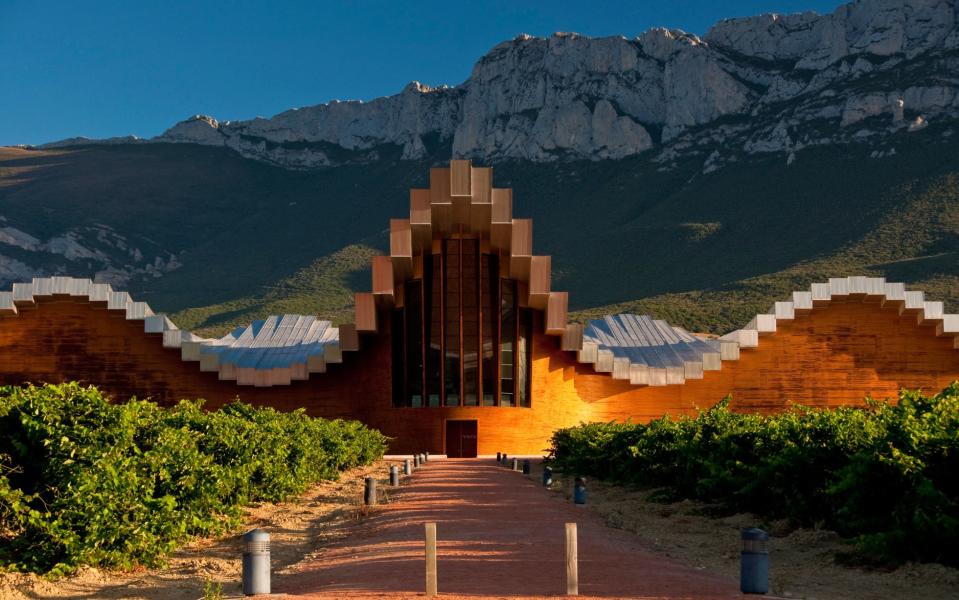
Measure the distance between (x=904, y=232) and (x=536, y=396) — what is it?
48.9 metres

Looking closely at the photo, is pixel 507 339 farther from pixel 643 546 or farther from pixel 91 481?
pixel 91 481

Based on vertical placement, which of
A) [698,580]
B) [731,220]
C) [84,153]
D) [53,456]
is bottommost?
[698,580]

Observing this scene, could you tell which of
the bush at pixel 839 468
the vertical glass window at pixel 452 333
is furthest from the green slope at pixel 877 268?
the bush at pixel 839 468

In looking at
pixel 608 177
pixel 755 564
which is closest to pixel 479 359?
pixel 755 564

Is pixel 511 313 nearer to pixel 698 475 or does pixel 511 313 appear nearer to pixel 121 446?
pixel 698 475

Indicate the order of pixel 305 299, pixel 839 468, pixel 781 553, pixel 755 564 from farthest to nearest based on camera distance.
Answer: pixel 305 299 → pixel 839 468 → pixel 781 553 → pixel 755 564

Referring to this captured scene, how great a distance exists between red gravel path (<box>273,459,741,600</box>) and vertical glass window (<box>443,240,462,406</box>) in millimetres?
25401

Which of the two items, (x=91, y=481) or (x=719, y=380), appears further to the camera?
(x=719, y=380)

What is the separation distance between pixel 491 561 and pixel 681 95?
120062 mm

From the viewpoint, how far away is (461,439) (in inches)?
1886

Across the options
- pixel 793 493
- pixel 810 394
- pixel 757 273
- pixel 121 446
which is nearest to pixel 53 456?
pixel 121 446

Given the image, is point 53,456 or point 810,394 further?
point 810,394

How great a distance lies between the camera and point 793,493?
15844 millimetres

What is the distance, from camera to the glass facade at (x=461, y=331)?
47.1 meters
